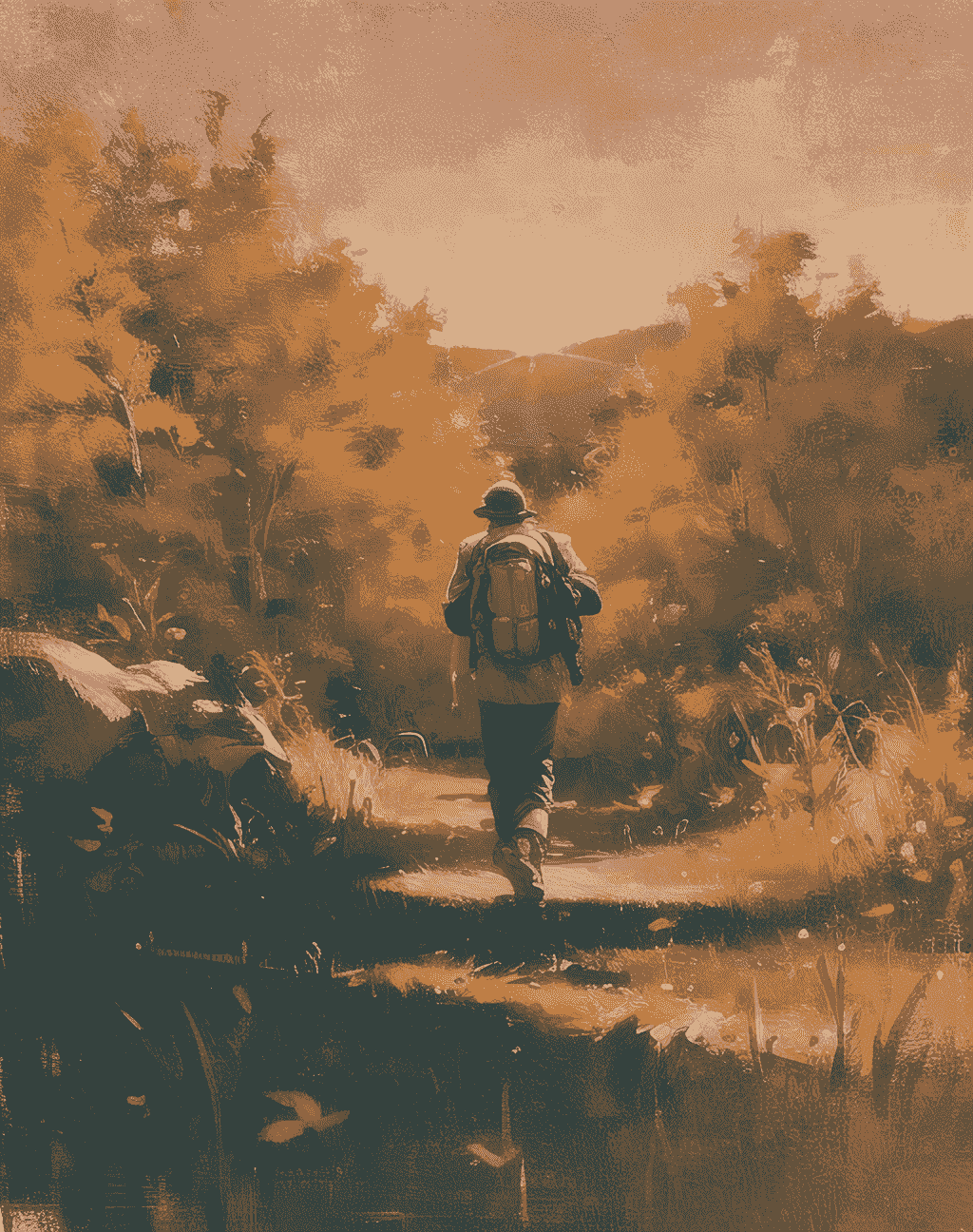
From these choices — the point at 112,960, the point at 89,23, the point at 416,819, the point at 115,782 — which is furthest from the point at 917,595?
the point at 89,23

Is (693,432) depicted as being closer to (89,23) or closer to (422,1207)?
(89,23)

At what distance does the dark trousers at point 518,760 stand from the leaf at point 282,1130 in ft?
3.35

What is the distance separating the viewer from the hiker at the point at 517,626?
2.34 m

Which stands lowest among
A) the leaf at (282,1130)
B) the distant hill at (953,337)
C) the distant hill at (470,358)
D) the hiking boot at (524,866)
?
the leaf at (282,1130)

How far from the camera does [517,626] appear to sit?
2365mm

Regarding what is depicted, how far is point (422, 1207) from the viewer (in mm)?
2248

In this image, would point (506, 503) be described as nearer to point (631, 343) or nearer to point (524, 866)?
point (631, 343)

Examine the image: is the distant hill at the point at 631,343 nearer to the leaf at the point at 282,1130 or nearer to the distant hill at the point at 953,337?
the distant hill at the point at 953,337

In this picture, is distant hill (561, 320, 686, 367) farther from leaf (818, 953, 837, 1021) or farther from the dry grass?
leaf (818, 953, 837, 1021)

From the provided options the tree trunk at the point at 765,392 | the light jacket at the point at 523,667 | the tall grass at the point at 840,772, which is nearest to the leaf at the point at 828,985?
the tall grass at the point at 840,772

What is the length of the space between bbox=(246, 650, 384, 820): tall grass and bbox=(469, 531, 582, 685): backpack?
18.5 inches

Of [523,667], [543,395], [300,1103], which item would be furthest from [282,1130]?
[543,395]

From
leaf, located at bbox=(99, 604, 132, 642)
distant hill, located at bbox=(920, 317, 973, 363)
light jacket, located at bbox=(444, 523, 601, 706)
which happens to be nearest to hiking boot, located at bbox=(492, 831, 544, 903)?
light jacket, located at bbox=(444, 523, 601, 706)

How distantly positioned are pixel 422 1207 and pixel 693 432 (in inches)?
94.4
